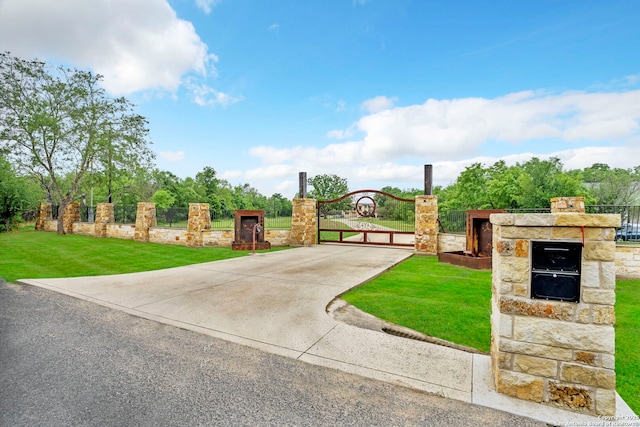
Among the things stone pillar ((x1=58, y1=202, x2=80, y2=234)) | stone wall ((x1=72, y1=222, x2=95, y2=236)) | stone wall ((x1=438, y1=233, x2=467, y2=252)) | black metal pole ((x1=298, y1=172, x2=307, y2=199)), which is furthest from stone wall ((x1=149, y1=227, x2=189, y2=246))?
stone wall ((x1=438, y1=233, x2=467, y2=252))

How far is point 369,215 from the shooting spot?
12422 mm

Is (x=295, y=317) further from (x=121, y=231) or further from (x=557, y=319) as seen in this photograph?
(x=121, y=231)

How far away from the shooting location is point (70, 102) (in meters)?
18.0

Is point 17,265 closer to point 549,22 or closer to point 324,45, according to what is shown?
point 324,45

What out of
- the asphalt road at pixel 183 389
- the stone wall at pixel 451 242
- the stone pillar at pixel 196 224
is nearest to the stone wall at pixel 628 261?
the stone wall at pixel 451 242

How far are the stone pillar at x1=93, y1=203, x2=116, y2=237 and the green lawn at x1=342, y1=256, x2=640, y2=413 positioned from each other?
16517 mm

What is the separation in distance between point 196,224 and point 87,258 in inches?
154

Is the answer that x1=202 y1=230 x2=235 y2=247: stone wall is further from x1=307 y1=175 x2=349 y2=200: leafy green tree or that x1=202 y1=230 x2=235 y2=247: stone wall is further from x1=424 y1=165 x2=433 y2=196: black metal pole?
x1=307 y1=175 x2=349 y2=200: leafy green tree

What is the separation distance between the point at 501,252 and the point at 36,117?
23614 mm

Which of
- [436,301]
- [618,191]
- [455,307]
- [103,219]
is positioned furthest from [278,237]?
[618,191]

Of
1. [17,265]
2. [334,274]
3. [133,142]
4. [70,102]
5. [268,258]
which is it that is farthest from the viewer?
[133,142]

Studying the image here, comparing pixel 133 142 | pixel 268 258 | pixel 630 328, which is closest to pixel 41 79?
pixel 133 142

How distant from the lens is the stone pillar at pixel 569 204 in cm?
825

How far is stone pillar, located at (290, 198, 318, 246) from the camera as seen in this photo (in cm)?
1301
